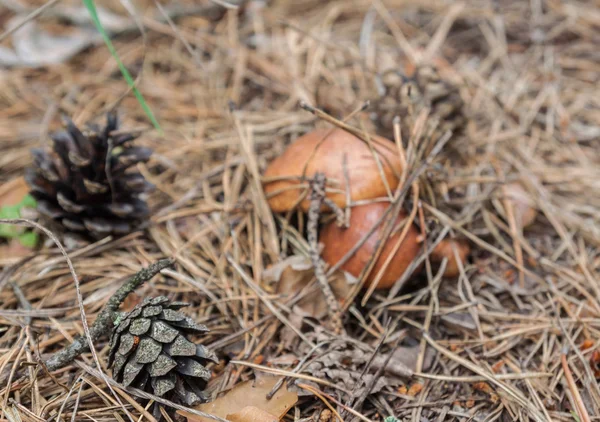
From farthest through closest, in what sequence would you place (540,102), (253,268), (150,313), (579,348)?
(540,102), (253,268), (579,348), (150,313)

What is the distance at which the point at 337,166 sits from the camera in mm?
1705

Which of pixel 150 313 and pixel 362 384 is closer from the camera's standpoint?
pixel 150 313

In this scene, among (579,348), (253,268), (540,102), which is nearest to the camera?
(579,348)

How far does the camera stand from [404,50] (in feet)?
8.75

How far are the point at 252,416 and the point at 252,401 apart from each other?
80 millimetres

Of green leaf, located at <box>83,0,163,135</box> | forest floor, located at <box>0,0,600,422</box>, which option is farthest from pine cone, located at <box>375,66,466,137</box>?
green leaf, located at <box>83,0,163,135</box>

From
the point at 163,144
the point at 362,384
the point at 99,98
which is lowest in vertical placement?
the point at 362,384

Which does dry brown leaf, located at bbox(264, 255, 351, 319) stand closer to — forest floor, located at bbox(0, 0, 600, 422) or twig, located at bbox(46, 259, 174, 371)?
forest floor, located at bbox(0, 0, 600, 422)

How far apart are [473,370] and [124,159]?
140 centimetres

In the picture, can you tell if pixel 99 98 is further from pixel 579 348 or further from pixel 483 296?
pixel 579 348

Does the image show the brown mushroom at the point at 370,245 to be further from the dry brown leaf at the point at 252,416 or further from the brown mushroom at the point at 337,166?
the dry brown leaf at the point at 252,416

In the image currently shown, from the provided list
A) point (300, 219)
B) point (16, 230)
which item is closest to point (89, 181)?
point (16, 230)

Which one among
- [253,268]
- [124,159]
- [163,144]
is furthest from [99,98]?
[253,268]

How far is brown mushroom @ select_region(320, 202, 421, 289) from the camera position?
164 centimetres
